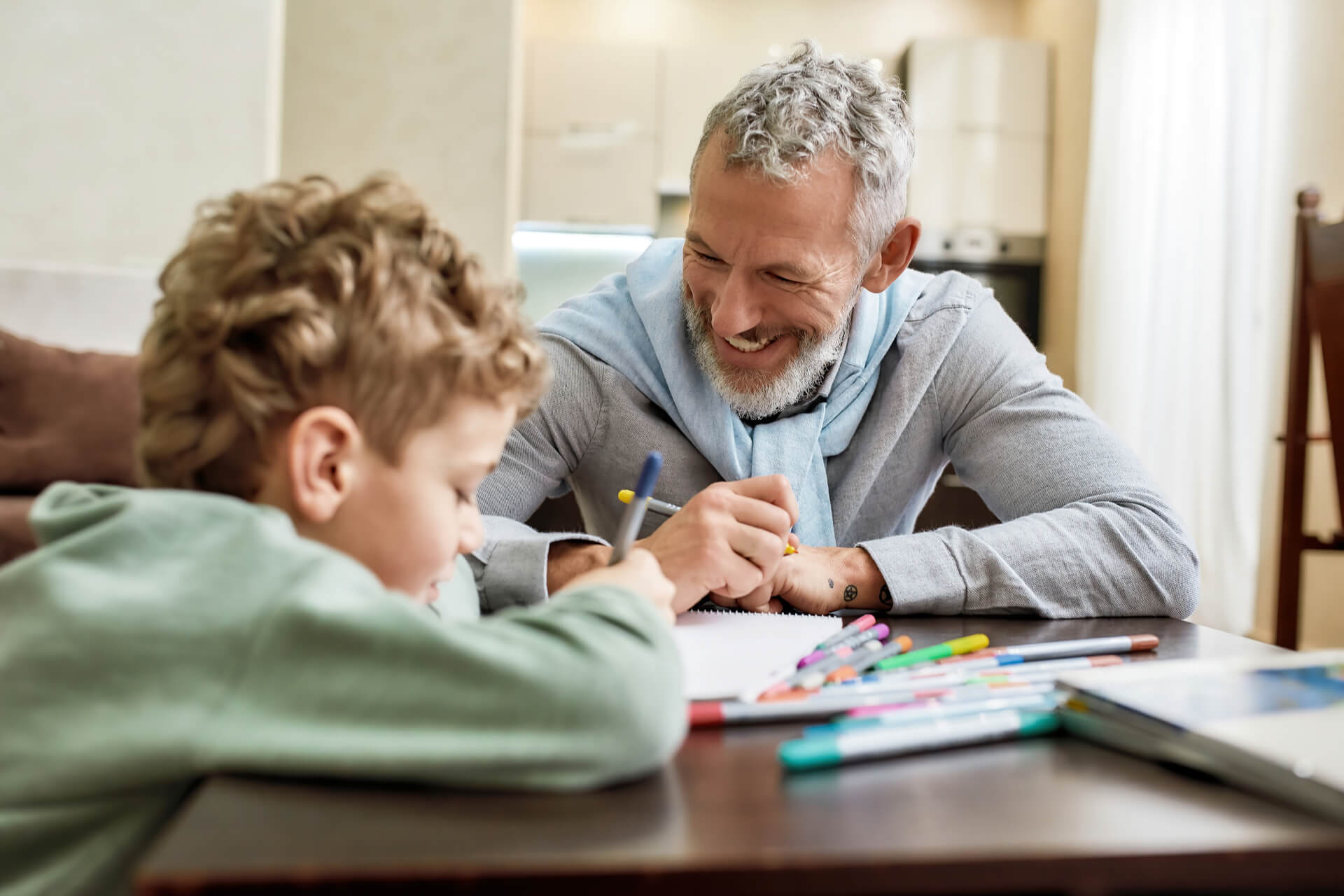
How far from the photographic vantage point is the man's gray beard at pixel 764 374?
1383 mm

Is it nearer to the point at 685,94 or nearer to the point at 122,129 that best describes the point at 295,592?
the point at 122,129

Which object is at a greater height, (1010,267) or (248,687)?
(1010,267)

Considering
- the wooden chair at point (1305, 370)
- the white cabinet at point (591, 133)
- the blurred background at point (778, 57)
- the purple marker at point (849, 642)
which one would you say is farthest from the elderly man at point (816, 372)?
the white cabinet at point (591, 133)

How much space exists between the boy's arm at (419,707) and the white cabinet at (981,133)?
508cm

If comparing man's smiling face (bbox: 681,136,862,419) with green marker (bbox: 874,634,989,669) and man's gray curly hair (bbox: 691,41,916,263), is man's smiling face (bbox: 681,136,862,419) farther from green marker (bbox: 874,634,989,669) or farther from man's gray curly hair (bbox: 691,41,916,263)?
green marker (bbox: 874,634,989,669)

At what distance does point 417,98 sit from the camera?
3914 millimetres

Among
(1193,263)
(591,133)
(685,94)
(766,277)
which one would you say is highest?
(685,94)

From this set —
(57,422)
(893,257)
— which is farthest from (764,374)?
(57,422)

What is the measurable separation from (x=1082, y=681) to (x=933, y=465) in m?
0.93

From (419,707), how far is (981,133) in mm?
5335

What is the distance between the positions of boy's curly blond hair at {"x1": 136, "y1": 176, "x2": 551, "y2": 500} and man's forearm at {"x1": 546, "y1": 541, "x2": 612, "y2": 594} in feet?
1.33

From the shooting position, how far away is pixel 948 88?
5258 millimetres

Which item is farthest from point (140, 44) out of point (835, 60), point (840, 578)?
point (840, 578)

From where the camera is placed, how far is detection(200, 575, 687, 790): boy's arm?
1.46 feet
